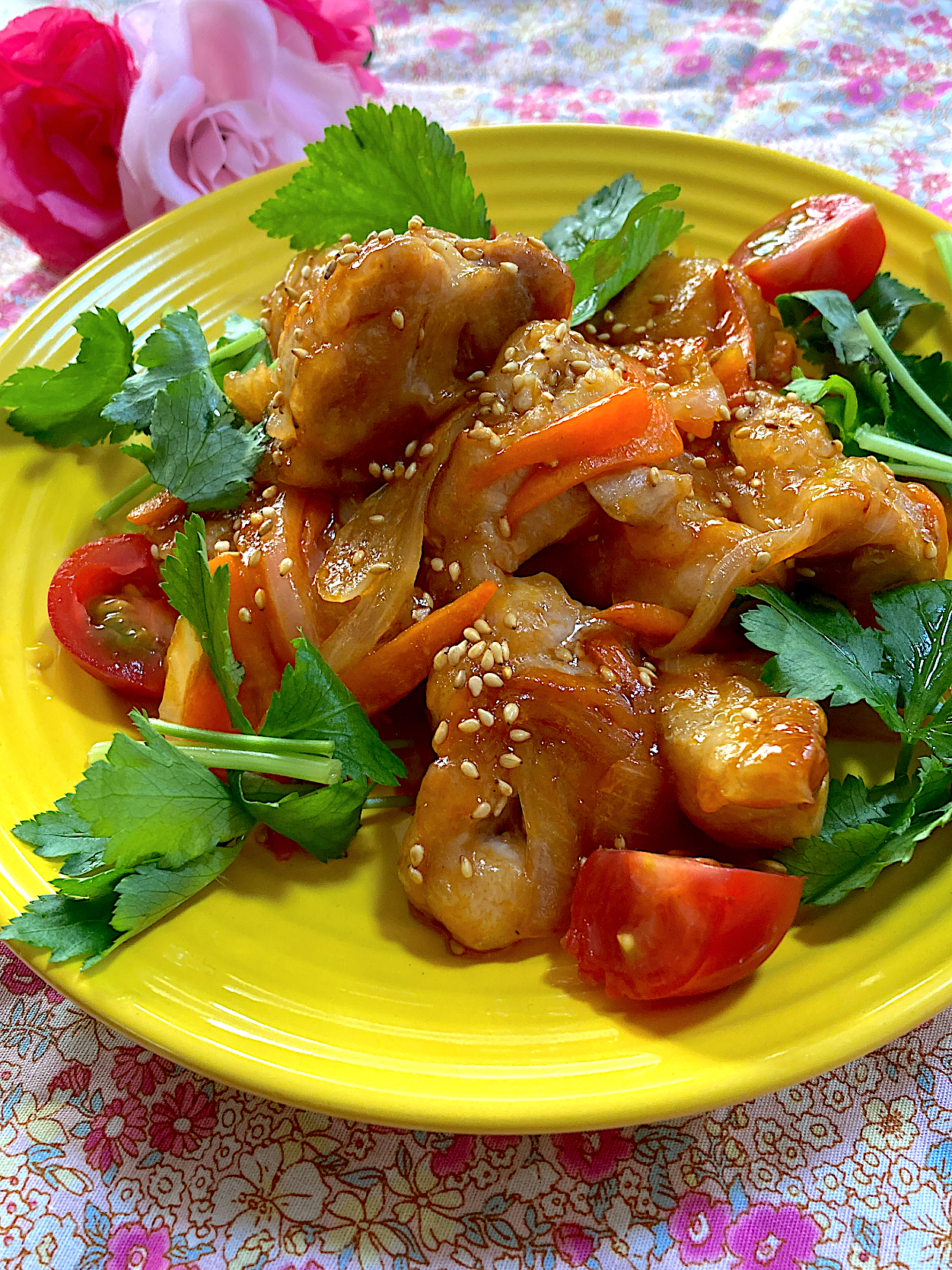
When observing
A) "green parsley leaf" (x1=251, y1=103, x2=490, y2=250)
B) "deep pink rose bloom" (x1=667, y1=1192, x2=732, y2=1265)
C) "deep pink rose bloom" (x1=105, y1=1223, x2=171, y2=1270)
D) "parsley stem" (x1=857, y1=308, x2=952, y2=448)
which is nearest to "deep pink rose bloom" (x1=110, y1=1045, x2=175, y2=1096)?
"deep pink rose bloom" (x1=105, y1=1223, x2=171, y2=1270)

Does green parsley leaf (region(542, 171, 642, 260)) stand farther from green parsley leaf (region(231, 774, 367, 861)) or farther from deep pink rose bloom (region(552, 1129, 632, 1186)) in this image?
deep pink rose bloom (region(552, 1129, 632, 1186))

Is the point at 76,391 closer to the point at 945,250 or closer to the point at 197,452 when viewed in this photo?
the point at 197,452

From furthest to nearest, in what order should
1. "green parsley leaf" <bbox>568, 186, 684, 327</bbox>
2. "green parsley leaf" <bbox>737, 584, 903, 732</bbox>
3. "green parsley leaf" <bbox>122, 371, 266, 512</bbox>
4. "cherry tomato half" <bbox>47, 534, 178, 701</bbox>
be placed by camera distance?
1. "green parsley leaf" <bbox>568, 186, 684, 327</bbox>
2. "green parsley leaf" <bbox>122, 371, 266, 512</bbox>
3. "cherry tomato half" <bbox>47, 534, 178, 701</bbox>
4. "green parsley leaf" <bbox>737, 584, 903, 732</bbox>

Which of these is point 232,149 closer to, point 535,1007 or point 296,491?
point 296,491

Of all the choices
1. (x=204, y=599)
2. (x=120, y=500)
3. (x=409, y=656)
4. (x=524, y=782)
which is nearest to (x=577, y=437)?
(x=409, y=656)

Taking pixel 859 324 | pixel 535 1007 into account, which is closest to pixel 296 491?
pixel 535 1007

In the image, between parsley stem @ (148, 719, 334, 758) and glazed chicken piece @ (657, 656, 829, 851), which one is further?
parsley stem @ (148, 719, 334, 758)
